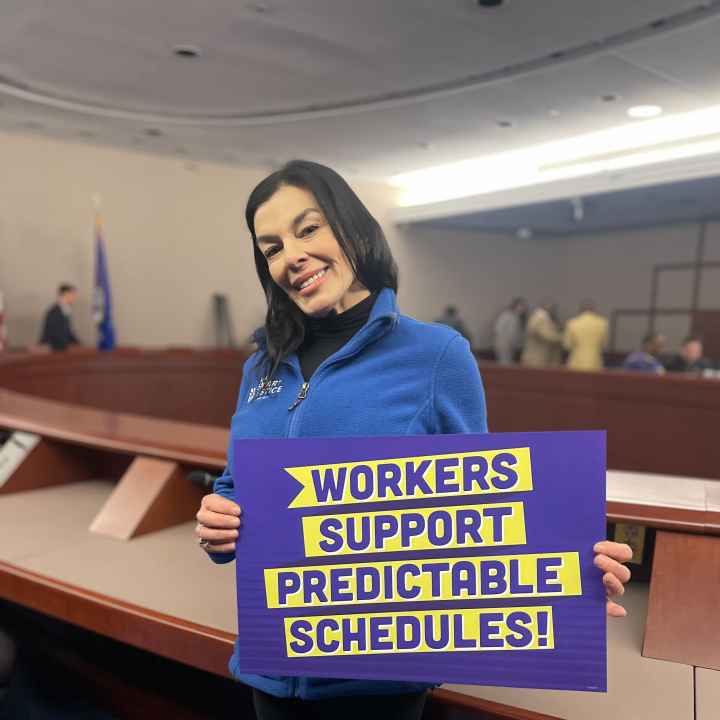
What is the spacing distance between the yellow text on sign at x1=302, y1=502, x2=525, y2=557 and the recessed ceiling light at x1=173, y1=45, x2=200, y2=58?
4.70m

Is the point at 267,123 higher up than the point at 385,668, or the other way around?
the point at 267,123

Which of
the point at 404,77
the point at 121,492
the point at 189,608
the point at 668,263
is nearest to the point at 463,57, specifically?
the point at 404,77

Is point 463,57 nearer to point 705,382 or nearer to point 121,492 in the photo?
point 705,382

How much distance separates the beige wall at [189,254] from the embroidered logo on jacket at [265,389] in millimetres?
6171

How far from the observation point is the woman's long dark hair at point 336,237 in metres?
0.90

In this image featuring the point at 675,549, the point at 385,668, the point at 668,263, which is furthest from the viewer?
the point at 668,263

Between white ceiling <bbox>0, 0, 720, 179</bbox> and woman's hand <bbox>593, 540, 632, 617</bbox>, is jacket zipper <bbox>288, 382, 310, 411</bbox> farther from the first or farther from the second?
white ceiling <bbox>0, 0, 720, 179</bbox>

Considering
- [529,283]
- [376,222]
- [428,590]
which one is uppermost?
[376,222]

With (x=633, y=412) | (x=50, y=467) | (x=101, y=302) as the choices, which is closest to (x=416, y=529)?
(x=50, y=467)

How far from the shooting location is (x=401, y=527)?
0.86 m

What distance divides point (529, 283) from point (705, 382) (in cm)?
782

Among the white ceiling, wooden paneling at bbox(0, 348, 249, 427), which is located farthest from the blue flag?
the white ceiling

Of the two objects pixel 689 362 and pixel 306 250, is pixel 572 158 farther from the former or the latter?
pixel 306 250

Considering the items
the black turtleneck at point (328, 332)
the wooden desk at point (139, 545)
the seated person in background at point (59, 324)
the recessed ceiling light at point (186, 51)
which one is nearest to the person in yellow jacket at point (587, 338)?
the recessed ceiling light at point (186, 51)
